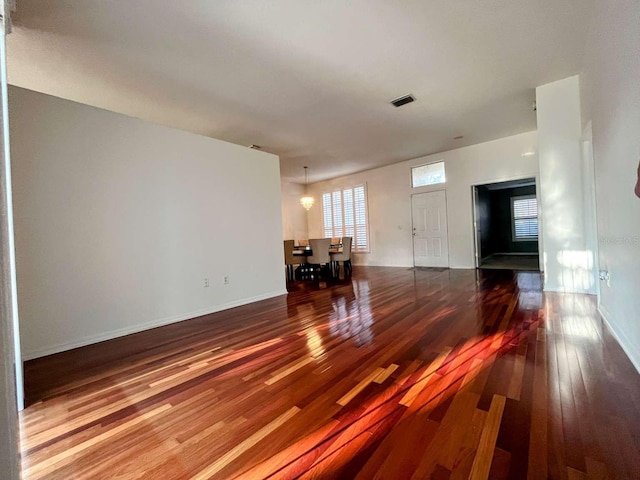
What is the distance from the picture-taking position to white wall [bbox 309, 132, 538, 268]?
6.04 m

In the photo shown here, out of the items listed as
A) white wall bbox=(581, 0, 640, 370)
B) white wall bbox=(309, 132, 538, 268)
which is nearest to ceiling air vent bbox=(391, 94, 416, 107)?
white wall bbox=(581, 0, 640, 370)

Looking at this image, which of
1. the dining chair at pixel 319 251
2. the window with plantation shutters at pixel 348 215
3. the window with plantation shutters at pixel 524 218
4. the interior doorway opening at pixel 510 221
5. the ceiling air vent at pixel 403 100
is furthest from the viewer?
the window with plantation shutters at pixel 524 218

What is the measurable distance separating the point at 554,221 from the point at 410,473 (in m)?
4.31

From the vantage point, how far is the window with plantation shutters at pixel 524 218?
31.2 ft

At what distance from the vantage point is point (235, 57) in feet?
9.88

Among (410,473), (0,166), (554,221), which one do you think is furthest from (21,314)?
(554,221)

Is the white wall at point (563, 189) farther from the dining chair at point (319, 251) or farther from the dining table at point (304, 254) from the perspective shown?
the dining table at point (304, 254)

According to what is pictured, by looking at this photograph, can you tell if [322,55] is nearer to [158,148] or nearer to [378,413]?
[158,148]

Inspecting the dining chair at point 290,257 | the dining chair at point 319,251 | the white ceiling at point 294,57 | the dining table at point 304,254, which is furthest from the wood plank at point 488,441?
the dining table at point 304,254

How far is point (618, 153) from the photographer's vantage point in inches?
81.0

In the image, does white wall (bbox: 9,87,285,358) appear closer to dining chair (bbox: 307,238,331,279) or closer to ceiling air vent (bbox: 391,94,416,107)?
dining chair (bbox: 307,238,331,279)

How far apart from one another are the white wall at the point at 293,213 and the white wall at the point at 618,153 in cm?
734

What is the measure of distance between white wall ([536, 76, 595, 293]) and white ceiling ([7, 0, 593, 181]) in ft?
1.12

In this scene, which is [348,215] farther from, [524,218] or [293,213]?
[524,218]
